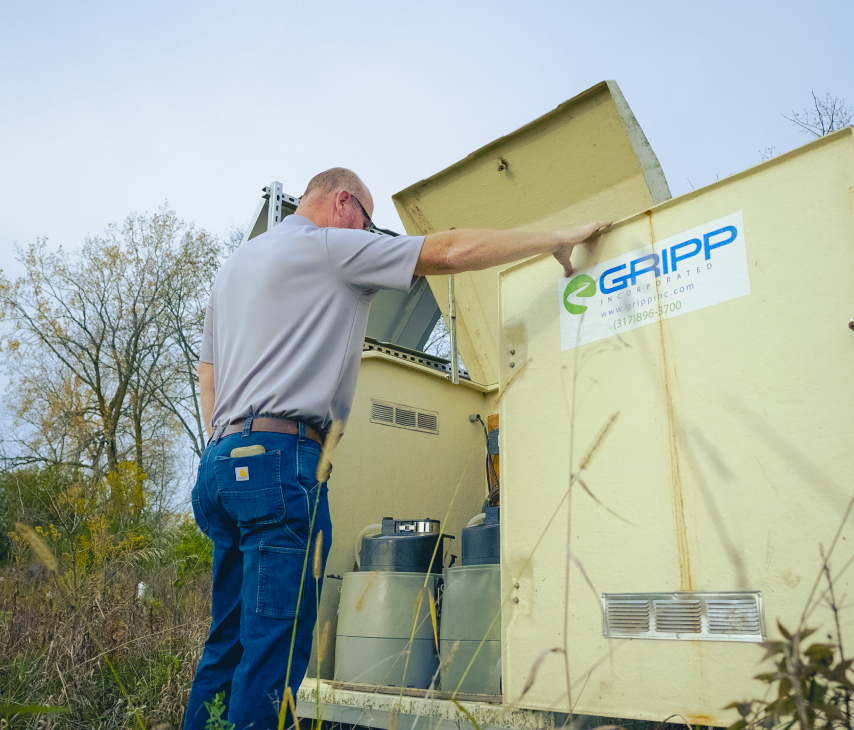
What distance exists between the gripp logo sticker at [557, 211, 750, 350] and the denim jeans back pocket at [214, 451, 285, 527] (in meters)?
0.87

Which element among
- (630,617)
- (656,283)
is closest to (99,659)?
(630,617)

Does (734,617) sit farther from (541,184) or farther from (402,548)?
(541,184)

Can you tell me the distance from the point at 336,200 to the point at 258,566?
1.18 metres

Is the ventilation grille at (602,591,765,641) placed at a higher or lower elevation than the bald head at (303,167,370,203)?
lower

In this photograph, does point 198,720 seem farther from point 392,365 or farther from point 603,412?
point 392,365

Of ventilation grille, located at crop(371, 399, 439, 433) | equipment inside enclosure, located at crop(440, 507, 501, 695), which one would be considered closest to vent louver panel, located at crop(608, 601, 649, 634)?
equipment inside enclosure, located at crop(440, 507, 501, 695)

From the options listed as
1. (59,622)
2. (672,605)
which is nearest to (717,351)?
(672,605)

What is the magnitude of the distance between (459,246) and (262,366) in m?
0.60

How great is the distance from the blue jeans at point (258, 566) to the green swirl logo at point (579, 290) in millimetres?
806

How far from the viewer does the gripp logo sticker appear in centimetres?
164

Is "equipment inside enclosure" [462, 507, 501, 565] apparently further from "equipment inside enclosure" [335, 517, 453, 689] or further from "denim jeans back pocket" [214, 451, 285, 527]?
"denim jeans back pocket" [214, 451, 285, 527]

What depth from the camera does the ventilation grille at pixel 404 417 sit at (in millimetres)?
3141

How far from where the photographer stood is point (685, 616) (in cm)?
151

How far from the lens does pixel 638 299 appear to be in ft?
5.85
